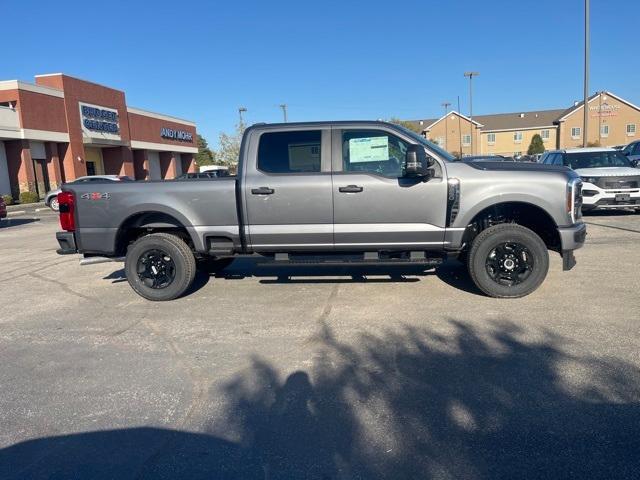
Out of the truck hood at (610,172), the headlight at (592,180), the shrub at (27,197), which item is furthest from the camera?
the shrub at (27,197)

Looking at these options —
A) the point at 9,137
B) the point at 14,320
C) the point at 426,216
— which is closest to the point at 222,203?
the point at 426,216

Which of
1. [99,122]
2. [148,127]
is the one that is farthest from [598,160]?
[148,127]

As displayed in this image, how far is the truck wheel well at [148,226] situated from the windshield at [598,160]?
11.2 metres

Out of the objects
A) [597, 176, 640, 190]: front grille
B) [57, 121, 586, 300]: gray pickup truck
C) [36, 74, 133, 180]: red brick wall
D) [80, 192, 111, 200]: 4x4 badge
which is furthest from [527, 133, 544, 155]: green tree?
[80, 192, 111, 200]: 4x4 badge

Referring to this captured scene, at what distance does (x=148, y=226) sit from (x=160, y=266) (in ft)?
1.78

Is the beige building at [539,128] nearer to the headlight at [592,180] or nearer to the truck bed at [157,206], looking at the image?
the headlight at [592,180]

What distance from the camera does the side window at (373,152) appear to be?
230 inches

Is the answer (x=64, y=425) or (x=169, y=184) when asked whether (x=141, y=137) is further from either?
(x=64, y=425)

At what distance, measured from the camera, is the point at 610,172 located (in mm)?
12156

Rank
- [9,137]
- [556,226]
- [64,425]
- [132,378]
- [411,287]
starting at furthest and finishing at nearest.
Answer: [9,137] < [411,287] < [556,226] < [132,378] < [64,425]

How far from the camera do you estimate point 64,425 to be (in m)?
3.35

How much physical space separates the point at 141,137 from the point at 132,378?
42791 millimetres

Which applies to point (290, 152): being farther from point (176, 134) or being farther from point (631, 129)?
point (631, 129)

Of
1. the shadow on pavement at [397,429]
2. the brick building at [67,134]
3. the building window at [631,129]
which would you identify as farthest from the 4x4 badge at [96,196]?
the building window at [631,129]
